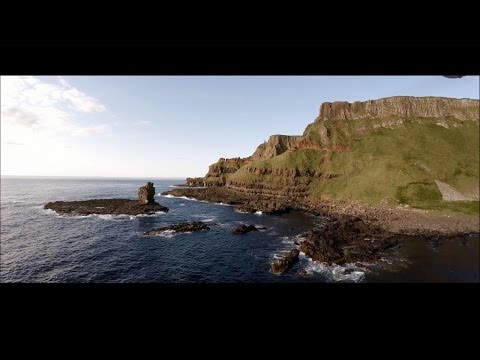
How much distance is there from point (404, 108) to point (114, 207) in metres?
118

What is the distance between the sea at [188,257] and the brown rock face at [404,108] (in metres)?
62.5

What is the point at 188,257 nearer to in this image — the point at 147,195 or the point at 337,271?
the point at 337,271

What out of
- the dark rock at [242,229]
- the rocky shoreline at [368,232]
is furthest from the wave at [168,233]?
the rocky shoreline at [368,232]

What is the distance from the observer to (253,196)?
9662cm

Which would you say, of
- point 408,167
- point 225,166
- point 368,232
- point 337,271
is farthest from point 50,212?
point 225,166

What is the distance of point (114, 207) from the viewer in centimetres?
6962

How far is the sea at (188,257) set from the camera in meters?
27.5

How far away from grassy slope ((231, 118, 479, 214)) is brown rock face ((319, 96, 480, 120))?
3.82 metres

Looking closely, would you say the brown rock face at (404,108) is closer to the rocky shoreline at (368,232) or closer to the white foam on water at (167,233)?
the rocky shoreline at (368,232)

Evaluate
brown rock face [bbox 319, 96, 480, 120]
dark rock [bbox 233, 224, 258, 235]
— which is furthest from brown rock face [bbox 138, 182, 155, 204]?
brown rock face [bbox 319, 96, 480, 120]

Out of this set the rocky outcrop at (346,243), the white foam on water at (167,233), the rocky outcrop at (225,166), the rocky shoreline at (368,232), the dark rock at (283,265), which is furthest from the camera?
the rocky outcrop at (225,166)
